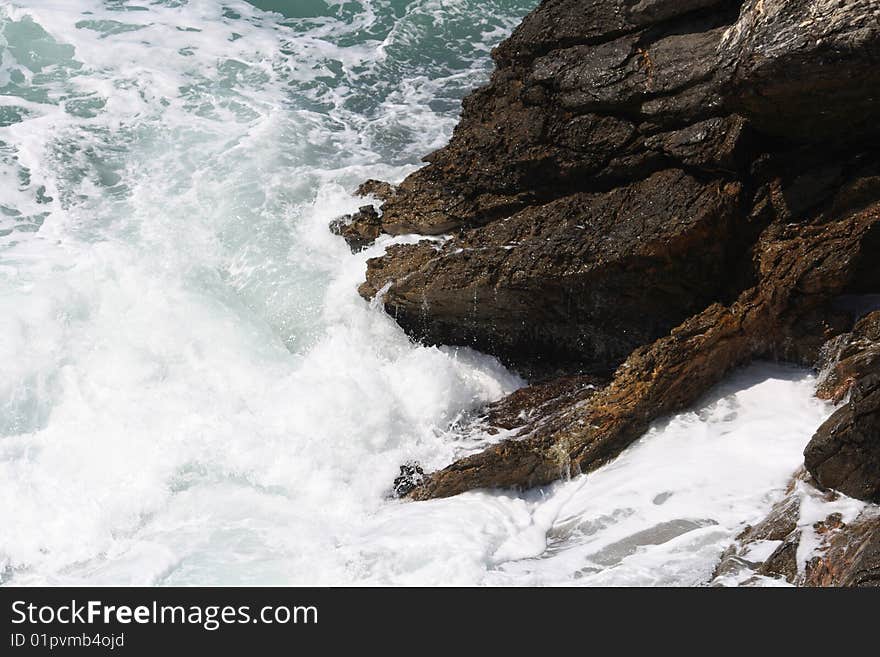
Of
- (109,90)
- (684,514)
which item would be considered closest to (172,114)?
(109,90)

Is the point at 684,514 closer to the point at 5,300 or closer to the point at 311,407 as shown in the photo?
the point at 311,407

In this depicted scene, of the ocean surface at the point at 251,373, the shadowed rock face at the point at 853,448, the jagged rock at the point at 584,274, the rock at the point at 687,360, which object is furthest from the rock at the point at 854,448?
the jagged rock at the point at 584,274

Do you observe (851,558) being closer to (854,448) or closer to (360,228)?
(854,448)

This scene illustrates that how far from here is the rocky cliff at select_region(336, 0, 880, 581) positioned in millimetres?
7078

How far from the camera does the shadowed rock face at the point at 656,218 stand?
712cm

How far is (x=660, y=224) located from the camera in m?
7.64

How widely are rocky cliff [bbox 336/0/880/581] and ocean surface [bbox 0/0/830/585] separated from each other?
13.8 inches

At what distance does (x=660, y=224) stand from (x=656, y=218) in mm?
84

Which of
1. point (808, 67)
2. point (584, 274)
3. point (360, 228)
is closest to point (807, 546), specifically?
point (584, 274)

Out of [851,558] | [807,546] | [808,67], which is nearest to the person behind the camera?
[851,558]

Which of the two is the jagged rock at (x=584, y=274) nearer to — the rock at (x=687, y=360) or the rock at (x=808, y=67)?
the rock at (x=687, y=360)

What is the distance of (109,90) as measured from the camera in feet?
46.6

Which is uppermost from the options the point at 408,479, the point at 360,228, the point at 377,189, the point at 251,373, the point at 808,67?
the point at 808,67

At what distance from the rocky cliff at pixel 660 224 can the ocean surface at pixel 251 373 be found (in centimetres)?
35
